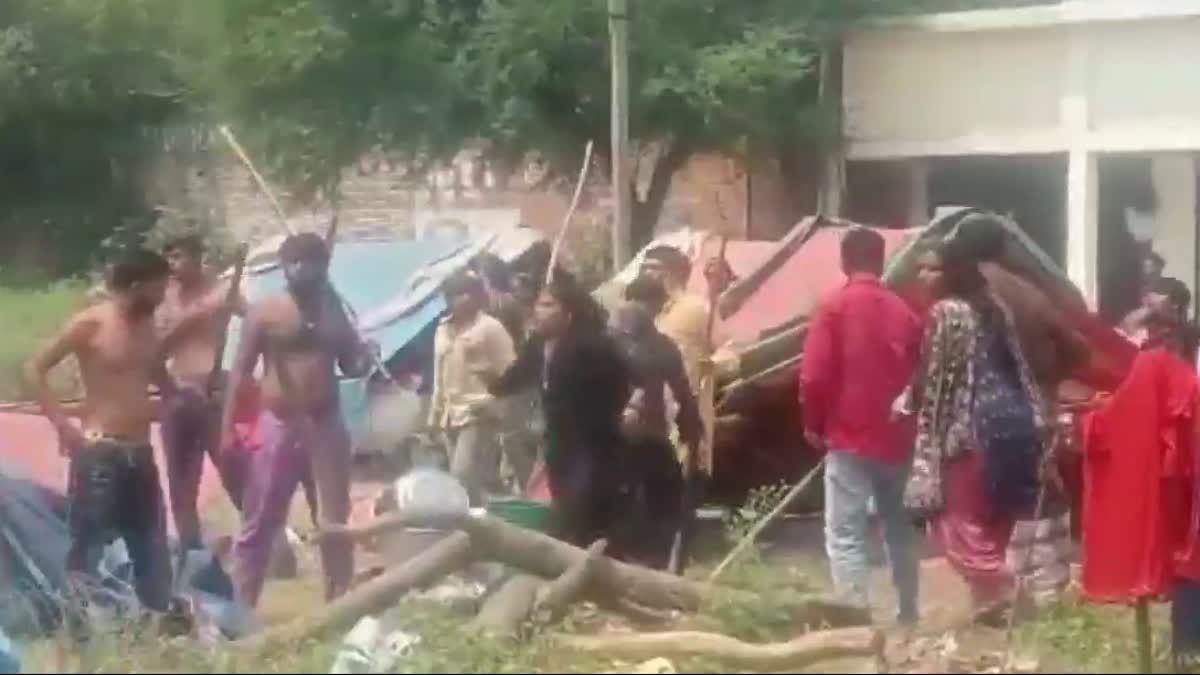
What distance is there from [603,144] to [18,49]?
3658mm

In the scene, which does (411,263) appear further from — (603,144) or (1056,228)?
(1056,228)

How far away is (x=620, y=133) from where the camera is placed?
10195mm

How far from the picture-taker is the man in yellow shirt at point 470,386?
8.62m

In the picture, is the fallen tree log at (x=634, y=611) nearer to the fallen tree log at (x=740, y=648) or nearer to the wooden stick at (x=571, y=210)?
the fallen tree log at (x=740, y=648)

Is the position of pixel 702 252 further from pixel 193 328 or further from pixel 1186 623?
pixel 1186 623

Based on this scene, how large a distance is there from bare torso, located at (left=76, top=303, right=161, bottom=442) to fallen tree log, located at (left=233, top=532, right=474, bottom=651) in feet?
3.36

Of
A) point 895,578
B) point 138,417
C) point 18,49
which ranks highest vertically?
point 18,49

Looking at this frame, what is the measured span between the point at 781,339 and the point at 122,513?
3000 mm

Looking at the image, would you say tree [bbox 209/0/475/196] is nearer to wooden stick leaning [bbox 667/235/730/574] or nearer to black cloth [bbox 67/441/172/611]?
wooden stick leaning [bbox 667/235/730/574]

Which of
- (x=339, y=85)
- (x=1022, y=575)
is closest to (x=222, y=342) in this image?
(x=1022, y=575)

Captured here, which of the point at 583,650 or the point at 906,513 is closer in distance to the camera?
the point at 583,650

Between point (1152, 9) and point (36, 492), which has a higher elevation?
point (1152, 9)

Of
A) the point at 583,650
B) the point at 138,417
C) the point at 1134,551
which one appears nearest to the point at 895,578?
the point at 1134,551

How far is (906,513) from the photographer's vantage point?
24.3ft
